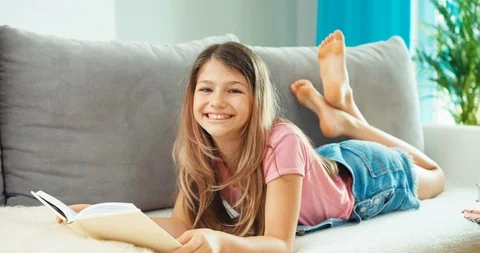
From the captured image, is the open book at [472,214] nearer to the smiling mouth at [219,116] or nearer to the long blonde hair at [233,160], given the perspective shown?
the long blonde hair at [233,160]

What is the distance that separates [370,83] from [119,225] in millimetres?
1324

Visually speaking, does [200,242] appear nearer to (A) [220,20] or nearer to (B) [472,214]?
(B) [472,214]

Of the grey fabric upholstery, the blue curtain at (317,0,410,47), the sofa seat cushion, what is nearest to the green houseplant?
the blue curtain at (317,0,410,47)

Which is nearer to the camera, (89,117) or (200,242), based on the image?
(200,242)

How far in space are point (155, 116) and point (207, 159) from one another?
268mm

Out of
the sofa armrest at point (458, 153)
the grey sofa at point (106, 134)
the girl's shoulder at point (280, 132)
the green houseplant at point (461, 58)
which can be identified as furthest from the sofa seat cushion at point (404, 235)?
the green houseplant at point (461, 58)

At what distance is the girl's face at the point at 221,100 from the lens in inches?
68.0

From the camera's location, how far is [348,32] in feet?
12.5

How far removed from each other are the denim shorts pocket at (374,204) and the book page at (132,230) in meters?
0.74

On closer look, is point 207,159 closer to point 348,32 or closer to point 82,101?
point 82,101

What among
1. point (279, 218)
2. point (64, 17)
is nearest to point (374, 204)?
point (279, 218)

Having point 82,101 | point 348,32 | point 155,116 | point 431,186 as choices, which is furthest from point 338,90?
point 348,32

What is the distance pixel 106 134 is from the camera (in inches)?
77.1

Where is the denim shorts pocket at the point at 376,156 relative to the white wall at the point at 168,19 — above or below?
below
